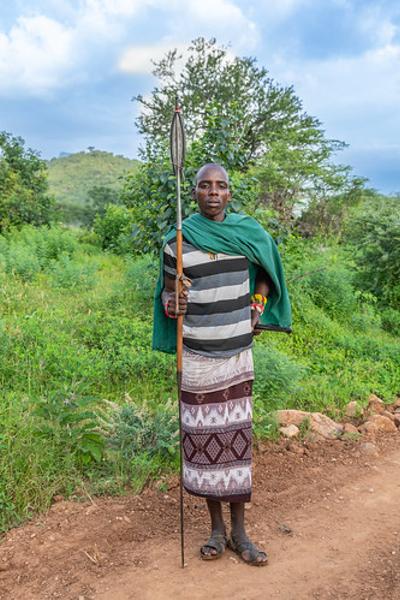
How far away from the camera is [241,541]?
292 cm

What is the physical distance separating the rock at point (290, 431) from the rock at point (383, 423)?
2.53 feet

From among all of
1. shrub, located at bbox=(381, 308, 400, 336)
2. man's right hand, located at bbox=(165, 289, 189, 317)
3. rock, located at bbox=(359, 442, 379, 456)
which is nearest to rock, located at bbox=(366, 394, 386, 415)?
rock, located at bbox=(359, 442, 379, 456)

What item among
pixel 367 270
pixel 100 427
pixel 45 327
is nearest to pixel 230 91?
pixel 367 270

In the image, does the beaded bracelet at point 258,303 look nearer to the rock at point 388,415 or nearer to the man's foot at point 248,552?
the man's foot at point 248,552

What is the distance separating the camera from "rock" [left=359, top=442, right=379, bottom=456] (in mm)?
4303

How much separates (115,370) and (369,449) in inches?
86.5

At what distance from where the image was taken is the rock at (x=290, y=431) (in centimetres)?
439

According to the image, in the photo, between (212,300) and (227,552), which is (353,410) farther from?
(212,300)

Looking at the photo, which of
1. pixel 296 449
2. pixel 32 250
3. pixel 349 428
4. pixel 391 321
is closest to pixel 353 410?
pixel 349 428

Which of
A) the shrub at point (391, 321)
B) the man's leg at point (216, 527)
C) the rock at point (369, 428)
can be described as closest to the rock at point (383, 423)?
the rock at point (369, 428)

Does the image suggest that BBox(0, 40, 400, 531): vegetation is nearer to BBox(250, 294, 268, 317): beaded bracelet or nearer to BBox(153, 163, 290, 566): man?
BBox(153, 163, 290, 566): man

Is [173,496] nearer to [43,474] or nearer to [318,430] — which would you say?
[43,474]

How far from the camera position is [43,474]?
3457 mm

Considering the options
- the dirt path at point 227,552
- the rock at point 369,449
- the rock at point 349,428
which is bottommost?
the dirt path at point 227,552
